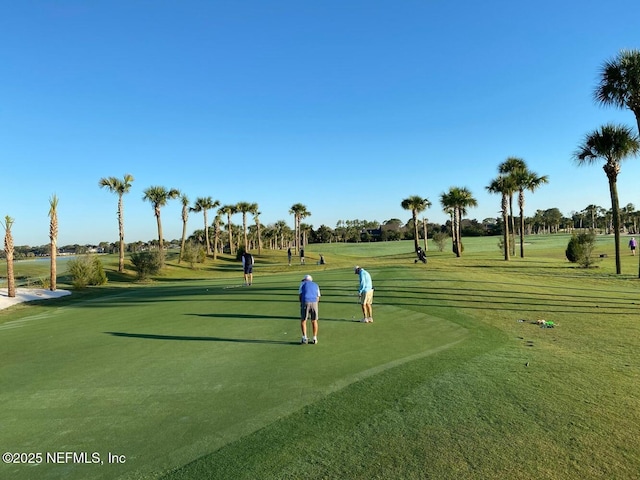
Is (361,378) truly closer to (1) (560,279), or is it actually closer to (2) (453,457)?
(2) (453,457)

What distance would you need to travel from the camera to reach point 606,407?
569cm

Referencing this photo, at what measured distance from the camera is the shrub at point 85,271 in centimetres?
3344

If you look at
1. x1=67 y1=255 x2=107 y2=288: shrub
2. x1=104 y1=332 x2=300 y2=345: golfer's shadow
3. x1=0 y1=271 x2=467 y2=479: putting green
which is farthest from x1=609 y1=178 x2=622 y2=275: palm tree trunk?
x1=67 y1=255 x2=107 y2=288: shrub

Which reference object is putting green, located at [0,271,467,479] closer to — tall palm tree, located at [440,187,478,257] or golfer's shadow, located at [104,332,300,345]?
golfer's shadow, located at [104,332,300,345]

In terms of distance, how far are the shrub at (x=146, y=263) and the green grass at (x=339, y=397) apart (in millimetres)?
31060

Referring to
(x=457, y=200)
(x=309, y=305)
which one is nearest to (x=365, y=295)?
(x=309, y=305)

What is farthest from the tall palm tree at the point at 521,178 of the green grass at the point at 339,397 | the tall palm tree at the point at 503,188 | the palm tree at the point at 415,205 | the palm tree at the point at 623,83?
the green grass at the point at 339,397

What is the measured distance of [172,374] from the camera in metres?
8.27

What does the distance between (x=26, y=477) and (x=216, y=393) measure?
112 inches

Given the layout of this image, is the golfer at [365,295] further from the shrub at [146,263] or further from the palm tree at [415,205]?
the palm tree at [415,205]

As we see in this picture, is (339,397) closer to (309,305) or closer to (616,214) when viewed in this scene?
(309,305)

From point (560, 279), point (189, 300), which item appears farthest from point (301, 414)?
point (560, 279)

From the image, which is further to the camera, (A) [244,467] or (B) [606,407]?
(B) [606,407]

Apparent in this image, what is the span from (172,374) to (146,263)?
127ft
